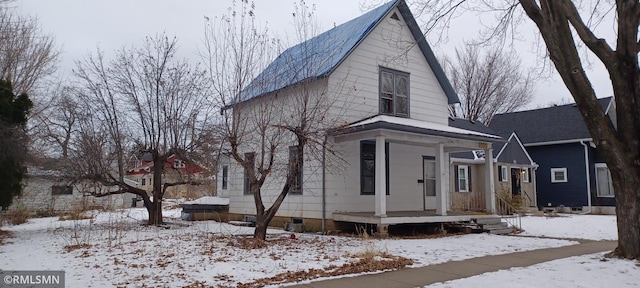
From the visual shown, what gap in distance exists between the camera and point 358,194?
45.9 ft

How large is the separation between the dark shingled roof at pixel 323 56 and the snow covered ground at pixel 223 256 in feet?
13.3

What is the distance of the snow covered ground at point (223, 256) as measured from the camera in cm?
704

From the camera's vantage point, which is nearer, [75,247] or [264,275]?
[264,275]

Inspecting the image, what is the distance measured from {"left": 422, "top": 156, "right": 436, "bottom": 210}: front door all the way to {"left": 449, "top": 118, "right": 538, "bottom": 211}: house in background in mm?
3958

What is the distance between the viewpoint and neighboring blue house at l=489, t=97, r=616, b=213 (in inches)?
1013

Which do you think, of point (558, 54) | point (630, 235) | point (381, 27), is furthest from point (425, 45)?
point (630, 235)

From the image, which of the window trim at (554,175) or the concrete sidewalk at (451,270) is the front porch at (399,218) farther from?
the window trim at (554,175)

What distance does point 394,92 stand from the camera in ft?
50.0

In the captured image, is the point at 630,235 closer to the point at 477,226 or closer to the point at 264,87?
the point at 477,226

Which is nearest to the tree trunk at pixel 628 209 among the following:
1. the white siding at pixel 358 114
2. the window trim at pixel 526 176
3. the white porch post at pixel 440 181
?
the white porch post at pixel 440 181

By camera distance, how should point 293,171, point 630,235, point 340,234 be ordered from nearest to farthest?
1. point 630,235
2. point 293,171
3. point 340,234

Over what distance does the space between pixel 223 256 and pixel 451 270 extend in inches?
166

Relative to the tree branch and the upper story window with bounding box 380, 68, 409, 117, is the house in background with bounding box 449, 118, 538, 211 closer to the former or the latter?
the upper story window with bounding box 380, 68, 409, 117

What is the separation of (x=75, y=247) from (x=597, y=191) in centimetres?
2619
